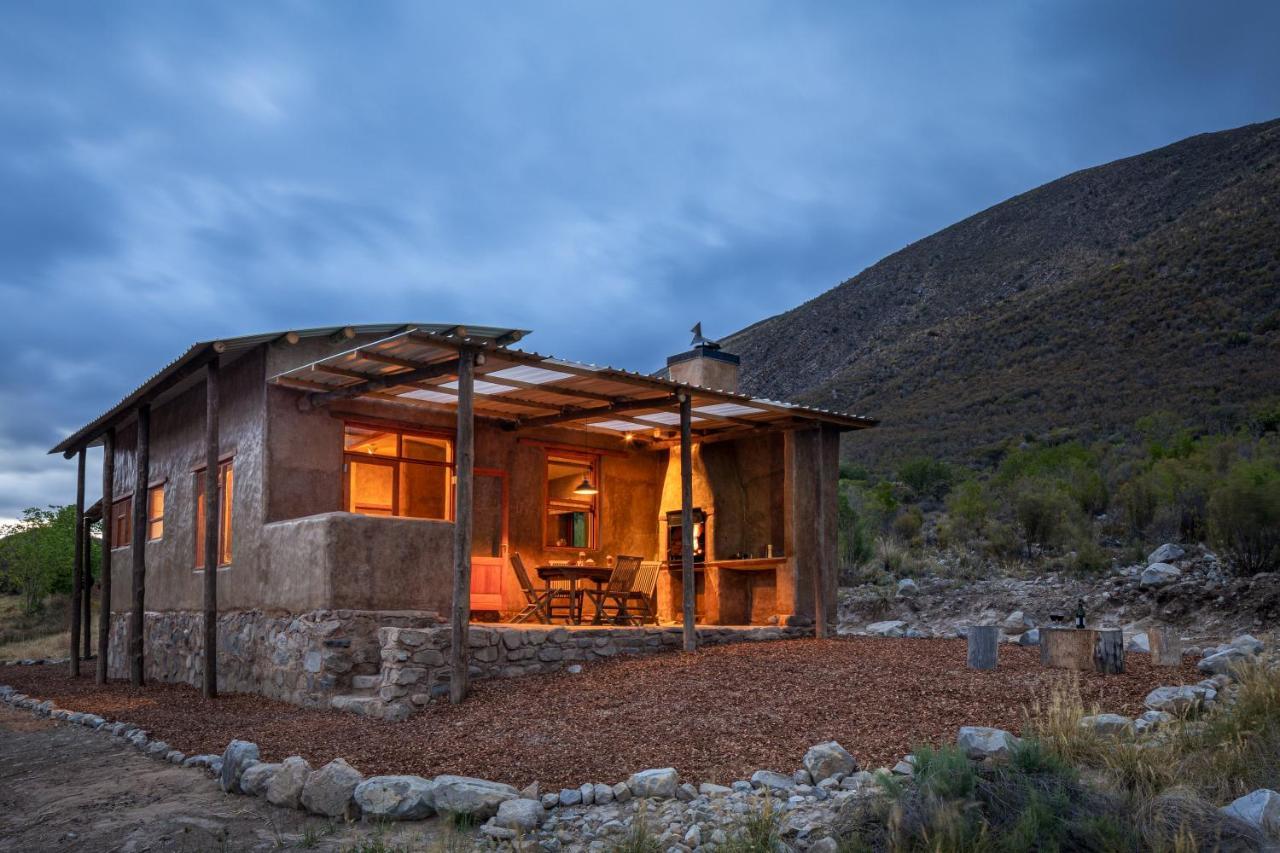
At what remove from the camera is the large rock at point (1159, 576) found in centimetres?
1416

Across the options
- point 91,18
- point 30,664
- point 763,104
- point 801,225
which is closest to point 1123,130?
point 801,225

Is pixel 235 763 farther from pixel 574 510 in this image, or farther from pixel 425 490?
pixel 574 510

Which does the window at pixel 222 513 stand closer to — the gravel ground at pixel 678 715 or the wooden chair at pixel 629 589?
the gravel ground at pixel 678 715

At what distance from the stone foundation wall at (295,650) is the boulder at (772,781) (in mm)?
4465

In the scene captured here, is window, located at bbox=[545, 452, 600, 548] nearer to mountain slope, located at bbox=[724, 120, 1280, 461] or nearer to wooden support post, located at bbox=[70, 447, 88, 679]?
wooden support post, located at bbox=[70, 447, 88, 679]

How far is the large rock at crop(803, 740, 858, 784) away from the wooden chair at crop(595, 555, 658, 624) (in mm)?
6176

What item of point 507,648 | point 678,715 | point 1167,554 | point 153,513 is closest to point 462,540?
point 507,648

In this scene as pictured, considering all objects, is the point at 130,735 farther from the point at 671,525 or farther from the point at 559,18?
the point at 559,18

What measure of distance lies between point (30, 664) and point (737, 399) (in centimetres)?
1449

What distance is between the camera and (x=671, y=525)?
14383 millimetres

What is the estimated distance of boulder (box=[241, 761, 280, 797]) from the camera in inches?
247

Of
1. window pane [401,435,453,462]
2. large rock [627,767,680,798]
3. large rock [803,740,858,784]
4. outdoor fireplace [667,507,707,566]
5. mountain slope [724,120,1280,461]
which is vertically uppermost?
mountain slope [724,120,1280,461]

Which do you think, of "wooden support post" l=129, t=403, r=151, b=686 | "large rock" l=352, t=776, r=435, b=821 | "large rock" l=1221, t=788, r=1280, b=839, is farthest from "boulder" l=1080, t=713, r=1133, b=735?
"wooden support post" l=129, t=403, r=151, b=686

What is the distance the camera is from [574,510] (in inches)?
563
